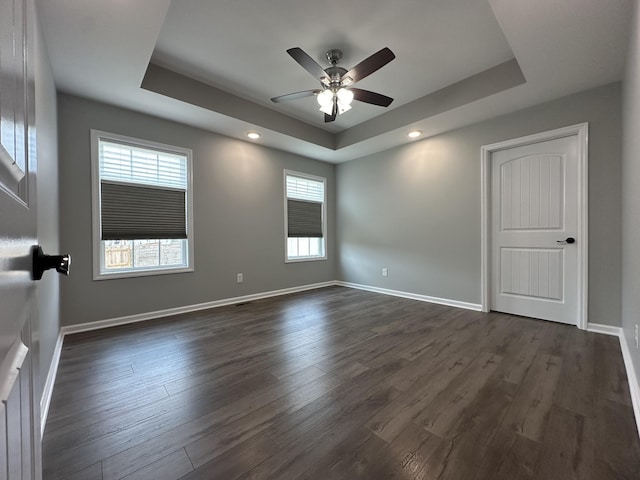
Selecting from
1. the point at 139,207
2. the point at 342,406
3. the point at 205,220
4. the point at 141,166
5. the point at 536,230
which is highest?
the point at 141,166

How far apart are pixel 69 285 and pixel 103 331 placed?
590mm

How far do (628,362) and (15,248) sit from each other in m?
3.36

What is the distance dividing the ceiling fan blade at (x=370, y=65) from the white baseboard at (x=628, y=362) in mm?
2679

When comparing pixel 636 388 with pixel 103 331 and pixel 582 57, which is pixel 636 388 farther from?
pixel 103 331

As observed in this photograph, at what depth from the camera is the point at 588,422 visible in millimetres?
1501

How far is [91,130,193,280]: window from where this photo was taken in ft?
9.91

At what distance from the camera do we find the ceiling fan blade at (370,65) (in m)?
2.10

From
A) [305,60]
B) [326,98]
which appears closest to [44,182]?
[305,60]

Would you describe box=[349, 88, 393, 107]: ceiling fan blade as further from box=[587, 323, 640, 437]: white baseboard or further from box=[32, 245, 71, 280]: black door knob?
box=[587, 323, 640, 437]: white baseboard

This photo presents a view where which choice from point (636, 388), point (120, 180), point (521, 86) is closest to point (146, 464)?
point (636, 388)

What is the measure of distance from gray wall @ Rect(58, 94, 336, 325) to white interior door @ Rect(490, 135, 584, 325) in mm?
2861

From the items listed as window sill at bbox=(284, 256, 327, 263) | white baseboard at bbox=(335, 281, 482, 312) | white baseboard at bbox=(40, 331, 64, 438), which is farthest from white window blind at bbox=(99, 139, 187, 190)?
white baseboard at bbox=(335, 281, 482, 312)

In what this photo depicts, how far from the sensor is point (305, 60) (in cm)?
220

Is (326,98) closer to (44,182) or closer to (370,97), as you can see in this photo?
(370,97)
